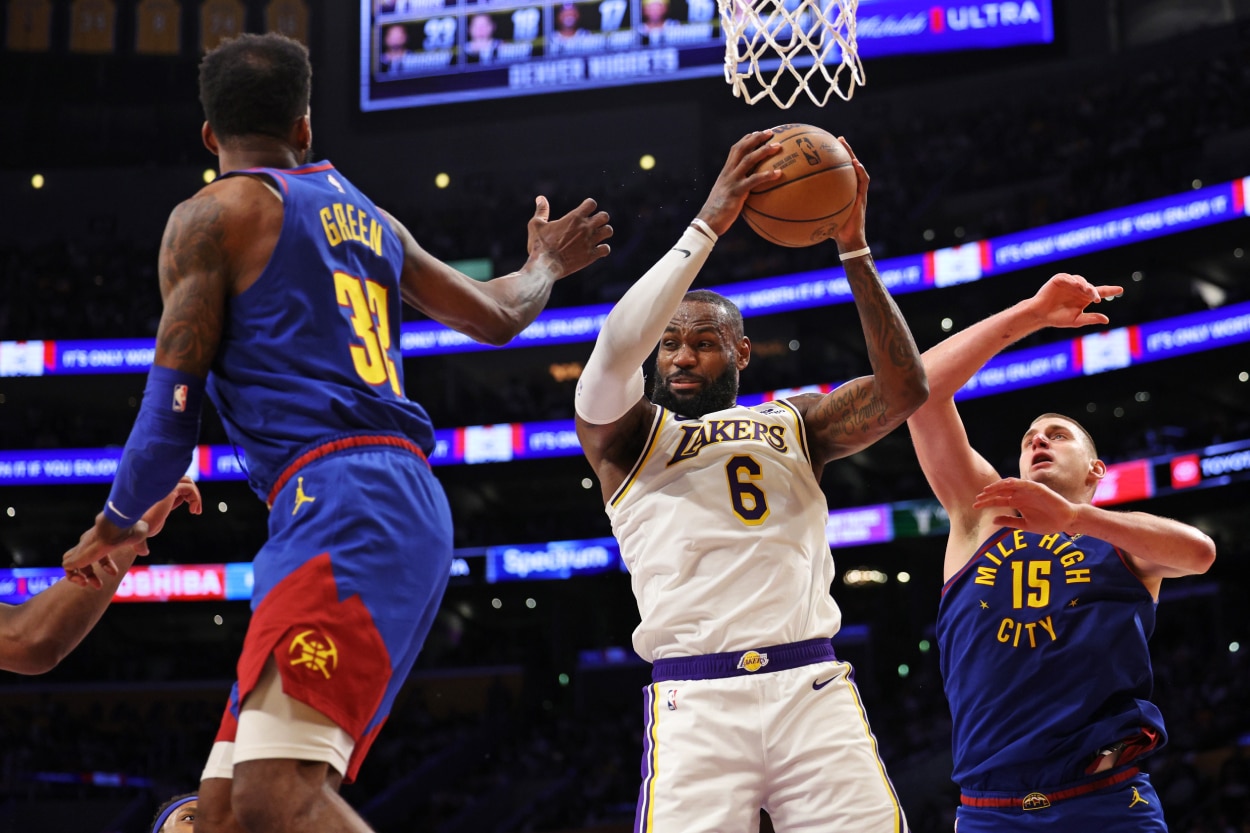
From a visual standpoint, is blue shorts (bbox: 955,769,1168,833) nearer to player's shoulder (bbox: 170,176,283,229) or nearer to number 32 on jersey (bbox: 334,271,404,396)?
number 32 on jersey (bbox: 334,271,404,396)

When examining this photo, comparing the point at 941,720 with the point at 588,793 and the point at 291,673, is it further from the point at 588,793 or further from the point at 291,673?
→ the point at 291,673

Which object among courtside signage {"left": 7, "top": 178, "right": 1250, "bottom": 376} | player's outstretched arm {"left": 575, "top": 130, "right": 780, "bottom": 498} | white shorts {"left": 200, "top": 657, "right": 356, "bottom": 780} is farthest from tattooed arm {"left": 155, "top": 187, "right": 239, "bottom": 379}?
courtside signage {"left": 7, "top": 178, "right": 1250, "bottom": 376}

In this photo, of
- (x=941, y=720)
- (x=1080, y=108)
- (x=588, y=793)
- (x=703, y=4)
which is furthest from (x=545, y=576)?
(x=1080, y=108)

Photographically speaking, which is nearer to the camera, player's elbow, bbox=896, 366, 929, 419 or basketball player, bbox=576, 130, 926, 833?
basketball player, bbox=576, 130, 926, 833

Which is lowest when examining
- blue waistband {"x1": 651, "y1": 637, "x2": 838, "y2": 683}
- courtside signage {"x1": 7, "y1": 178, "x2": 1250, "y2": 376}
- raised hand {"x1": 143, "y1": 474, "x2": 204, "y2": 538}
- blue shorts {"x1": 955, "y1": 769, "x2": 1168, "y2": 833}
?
blue shorts {"x1": 955, "y1": 769, "x2": 1168, "y2": 833}

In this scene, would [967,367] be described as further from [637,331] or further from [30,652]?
[30,652]

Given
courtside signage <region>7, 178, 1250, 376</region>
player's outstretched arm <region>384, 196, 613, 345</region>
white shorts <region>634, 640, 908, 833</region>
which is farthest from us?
courtside signage <region>7, 178, 1250, 376</region>

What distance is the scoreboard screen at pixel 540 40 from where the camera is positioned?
2338 centimetres

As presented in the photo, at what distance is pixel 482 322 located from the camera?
3.23 m

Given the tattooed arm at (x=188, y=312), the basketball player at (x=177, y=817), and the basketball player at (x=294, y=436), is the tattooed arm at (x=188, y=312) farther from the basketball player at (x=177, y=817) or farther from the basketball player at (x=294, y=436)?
the basketball player at (x=177, y=817)

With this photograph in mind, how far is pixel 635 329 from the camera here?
365 centimetres

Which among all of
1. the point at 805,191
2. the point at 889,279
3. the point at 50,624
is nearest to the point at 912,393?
the point at 805,191

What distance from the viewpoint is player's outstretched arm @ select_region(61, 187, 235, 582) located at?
256cm

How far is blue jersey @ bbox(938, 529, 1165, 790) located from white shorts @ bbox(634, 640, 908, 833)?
1021mm
